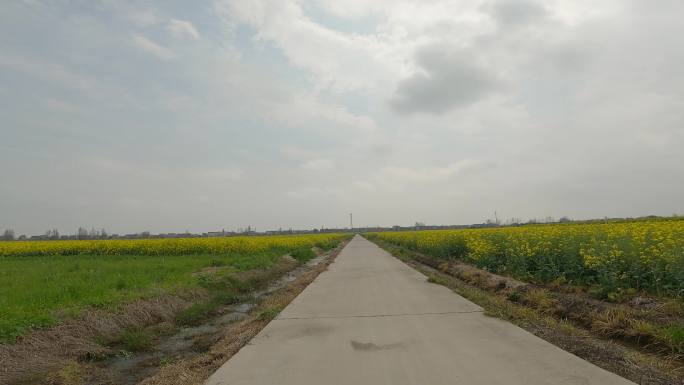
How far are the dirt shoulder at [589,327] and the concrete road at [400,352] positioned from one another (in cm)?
36

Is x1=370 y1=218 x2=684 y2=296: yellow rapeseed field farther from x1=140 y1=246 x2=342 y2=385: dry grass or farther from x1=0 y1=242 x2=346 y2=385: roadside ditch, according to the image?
x1=140 y1=246 x2=342 y2=385: dry grass

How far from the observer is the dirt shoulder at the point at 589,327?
184 inches

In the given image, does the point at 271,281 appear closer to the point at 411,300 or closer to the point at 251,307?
the point at 251,307

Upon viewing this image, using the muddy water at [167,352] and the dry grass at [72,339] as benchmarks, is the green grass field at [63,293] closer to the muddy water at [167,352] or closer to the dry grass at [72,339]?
the dry grass at [72,339]

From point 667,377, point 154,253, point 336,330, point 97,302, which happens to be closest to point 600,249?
point 667,377

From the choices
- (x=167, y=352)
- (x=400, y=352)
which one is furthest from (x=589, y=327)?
(x=167, y=352)

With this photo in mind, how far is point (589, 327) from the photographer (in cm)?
695

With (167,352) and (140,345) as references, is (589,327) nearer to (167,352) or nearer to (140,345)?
(167,352)

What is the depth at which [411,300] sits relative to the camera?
9.37m

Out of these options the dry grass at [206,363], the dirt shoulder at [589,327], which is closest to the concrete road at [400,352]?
the dry grass at [206,363]

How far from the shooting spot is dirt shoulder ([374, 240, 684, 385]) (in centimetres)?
468

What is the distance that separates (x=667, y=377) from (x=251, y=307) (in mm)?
9362

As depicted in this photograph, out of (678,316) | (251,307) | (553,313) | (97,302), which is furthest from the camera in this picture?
(251,307)

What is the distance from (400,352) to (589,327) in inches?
154
